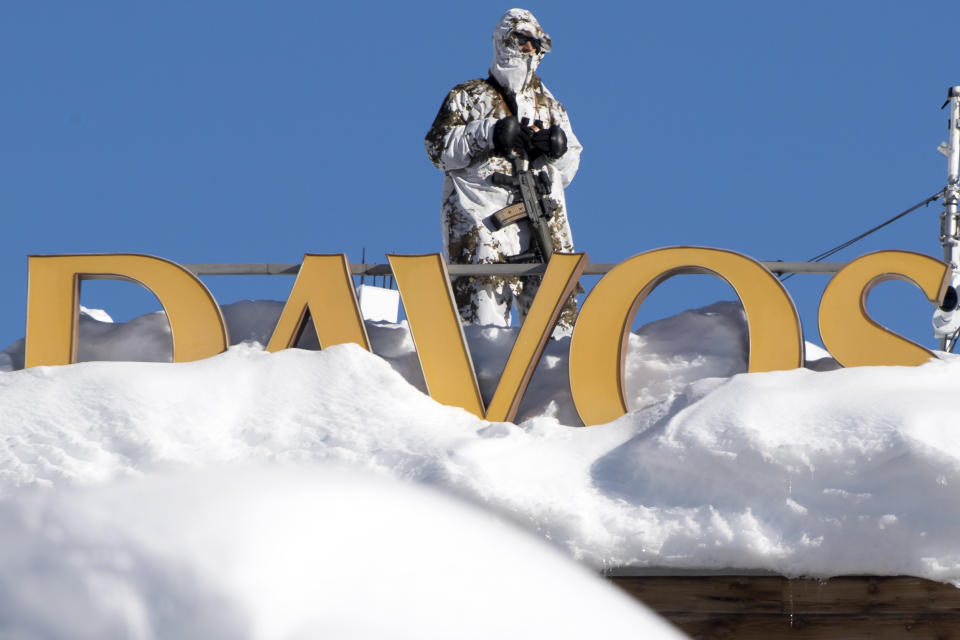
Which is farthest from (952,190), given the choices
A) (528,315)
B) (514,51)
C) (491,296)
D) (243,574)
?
(243,574)

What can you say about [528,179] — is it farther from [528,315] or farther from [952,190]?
[952,190]

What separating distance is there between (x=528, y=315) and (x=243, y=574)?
3052mm

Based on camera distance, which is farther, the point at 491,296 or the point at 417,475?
the point at 491,296

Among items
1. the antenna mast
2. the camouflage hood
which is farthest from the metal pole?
the camouflage hood

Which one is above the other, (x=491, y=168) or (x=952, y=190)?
(x=952, y=190)

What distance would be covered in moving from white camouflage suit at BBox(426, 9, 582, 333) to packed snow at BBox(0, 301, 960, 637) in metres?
0.93

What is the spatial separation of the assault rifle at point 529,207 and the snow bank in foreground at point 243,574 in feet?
11.9

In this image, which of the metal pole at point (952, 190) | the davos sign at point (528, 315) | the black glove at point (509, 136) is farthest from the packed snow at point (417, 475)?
the metal pole at point (952, 190)

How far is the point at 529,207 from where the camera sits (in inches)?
280

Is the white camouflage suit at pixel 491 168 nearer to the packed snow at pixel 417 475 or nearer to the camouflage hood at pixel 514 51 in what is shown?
the camouflage hood at pixel 514 51

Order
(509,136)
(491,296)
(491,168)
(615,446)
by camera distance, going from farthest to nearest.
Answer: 1. (491,168)
2. (491,296)
3. (509,136)
4. (615,446)

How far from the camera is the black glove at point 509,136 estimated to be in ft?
23.0

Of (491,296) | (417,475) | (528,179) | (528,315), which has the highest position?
(528,179)

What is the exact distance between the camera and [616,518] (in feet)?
15.8
